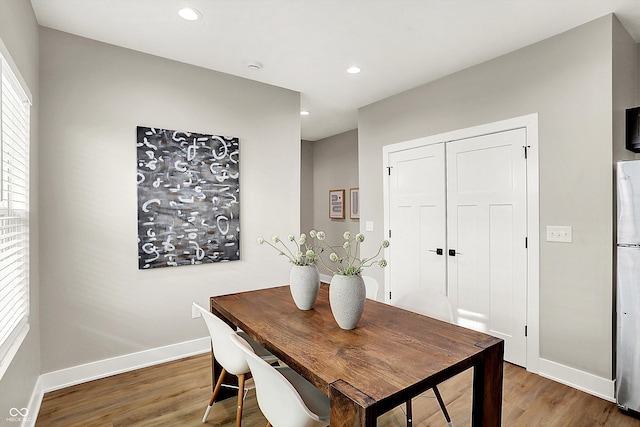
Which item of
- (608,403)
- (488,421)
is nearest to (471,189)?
(608,403)

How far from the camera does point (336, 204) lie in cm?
589

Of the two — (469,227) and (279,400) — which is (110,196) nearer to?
(279,400)

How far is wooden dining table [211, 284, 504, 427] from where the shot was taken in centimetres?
111

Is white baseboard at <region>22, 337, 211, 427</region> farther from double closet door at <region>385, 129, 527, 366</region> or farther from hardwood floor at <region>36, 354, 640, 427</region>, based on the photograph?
double closet door at <region>385, 129, 527, 366</region>

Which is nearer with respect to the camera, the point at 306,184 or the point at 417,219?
the point at 417,219

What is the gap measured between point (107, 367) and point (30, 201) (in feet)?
4.53

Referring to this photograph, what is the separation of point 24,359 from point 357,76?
10.7 feet

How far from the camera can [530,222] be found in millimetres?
2715

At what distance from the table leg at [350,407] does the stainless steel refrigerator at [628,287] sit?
6.95ft

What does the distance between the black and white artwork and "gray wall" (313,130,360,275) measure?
2669mm

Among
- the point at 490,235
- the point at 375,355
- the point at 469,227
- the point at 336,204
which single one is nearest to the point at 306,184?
the point at 336,204

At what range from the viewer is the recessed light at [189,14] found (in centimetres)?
222

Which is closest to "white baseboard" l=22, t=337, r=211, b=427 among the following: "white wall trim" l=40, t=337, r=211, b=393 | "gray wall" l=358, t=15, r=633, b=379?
"white wall trim" l=40, t=337, r=211, b=393

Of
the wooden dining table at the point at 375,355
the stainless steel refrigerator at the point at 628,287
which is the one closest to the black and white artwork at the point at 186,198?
the wooden dining table at the point at 375,355
